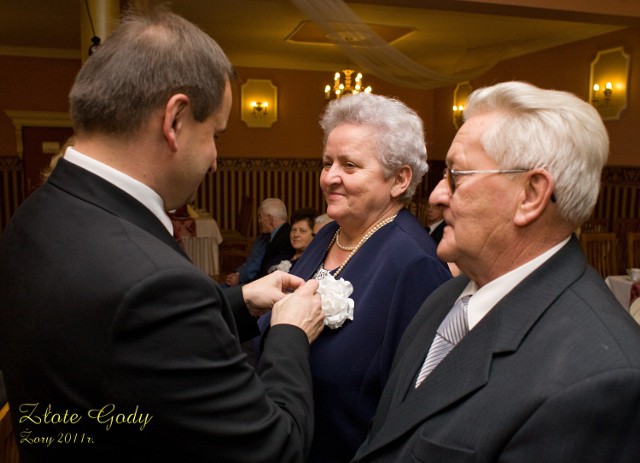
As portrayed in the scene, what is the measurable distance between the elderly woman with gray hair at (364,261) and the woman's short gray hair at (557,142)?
0.54m

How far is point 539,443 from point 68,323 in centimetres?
74

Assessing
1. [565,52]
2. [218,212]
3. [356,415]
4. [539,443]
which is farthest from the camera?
[218,212]

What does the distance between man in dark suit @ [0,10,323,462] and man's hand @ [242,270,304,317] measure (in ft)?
1.76

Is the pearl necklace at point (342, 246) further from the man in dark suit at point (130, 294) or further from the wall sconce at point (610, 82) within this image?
the wall sconce at point (610, 82)

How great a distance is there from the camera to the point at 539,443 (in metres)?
0.85

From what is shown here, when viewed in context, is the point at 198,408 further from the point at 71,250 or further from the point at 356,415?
the point at 356,415

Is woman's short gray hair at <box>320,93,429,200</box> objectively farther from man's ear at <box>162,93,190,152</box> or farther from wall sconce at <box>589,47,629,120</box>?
wall sconce at <box>589,47,629,120</box>

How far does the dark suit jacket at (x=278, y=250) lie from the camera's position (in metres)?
4.61

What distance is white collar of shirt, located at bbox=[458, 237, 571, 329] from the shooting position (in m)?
1.06

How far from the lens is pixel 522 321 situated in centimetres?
99

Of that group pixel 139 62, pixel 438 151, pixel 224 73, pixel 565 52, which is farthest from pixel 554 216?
pixel 438 151

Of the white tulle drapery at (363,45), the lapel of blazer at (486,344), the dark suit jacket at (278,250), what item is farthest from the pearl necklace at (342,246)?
the white tulle drapery at (363,45)

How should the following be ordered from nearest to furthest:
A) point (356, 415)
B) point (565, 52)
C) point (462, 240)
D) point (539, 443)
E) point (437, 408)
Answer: point (539, 443) → point (437, 408) → point (462, 240) → point (356, 415) → point (565, 52)

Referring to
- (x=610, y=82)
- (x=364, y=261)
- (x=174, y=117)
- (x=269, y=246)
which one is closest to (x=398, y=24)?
(x=610, y=82)
